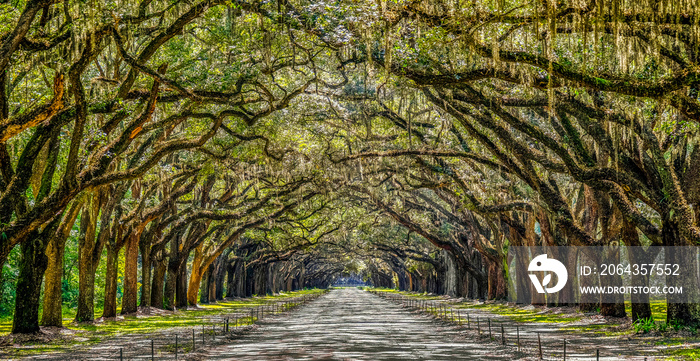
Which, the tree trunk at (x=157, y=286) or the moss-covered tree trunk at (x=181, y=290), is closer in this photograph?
the tree trunk at (x=157, y=286)

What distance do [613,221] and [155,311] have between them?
21.5m

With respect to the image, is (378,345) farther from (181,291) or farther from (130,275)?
(181,291)

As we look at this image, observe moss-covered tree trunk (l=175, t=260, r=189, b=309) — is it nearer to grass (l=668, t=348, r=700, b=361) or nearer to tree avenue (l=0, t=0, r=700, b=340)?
tree avenue (l=0, t=0, r=700, b=340)

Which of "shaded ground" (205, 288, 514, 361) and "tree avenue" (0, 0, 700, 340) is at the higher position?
"tree avenue" (0, 0, 700, 340)

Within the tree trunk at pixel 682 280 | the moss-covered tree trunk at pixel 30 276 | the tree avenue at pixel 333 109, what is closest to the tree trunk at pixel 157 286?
the tree avenue at pixel 333 109

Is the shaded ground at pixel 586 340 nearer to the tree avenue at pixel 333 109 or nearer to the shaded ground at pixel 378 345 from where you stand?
the shaded ground at pixel 378 345

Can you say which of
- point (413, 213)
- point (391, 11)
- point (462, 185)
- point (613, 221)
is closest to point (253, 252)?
point (413, 213)

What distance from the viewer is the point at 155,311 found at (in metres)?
32.3

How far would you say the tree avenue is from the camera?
12.0 meters

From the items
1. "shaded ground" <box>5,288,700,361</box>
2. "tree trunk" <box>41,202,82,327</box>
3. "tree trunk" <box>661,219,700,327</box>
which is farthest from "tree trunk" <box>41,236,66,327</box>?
"tree trunk" <box>661,219,700,327</box>

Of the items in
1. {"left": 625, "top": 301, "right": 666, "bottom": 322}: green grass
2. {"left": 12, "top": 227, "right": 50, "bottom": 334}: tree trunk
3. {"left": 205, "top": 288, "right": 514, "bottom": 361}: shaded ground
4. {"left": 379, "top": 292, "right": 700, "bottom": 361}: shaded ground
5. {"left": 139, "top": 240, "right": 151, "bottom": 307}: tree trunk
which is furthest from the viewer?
{"left": 139, "top": 240, "right": 151, "bottom": 307}: tree trunk

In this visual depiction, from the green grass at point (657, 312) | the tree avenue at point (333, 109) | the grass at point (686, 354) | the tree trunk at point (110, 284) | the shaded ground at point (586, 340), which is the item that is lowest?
the green grass at point (657, 312)

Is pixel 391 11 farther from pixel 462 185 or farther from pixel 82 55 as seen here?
pixel 462 185

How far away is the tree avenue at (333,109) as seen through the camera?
1202 cm
